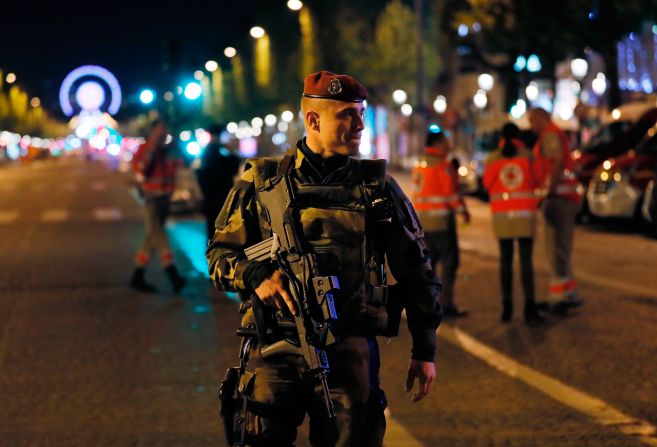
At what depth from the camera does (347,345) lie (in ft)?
13.3

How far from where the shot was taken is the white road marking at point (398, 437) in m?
6.48

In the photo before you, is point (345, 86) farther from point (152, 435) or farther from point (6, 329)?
point (6, 329)

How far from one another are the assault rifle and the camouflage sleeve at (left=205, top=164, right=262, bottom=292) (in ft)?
0.34

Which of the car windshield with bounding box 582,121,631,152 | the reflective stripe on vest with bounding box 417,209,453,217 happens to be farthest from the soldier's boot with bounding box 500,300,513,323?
the car windshield with bounding box 582,121,631,152

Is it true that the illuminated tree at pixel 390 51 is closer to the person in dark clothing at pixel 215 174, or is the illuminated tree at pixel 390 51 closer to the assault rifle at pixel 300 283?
the person in dark clothing at pixel 215 174

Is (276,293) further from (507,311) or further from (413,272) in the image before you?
(507,311)

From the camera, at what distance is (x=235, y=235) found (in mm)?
4180

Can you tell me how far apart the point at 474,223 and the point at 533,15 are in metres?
11.6

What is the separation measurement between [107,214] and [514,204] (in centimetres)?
2009

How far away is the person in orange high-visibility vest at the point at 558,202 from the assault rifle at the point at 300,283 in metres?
7.43

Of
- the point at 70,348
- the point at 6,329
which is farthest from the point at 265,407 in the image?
the point at 6,329

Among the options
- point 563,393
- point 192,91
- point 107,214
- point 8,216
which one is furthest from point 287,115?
point 563,393

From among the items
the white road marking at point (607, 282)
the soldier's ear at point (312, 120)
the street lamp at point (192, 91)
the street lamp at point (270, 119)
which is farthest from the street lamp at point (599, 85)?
the street lamp at point (270, 119)

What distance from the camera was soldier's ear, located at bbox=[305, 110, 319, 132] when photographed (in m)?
4.09
